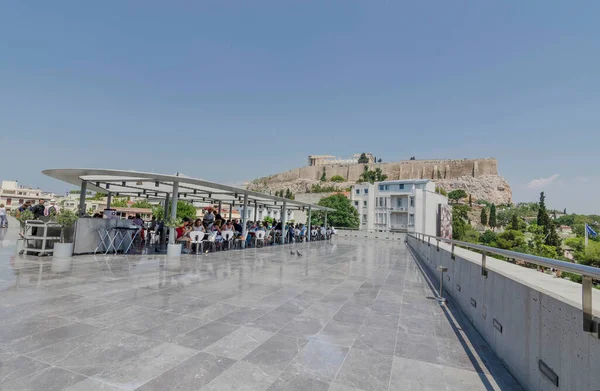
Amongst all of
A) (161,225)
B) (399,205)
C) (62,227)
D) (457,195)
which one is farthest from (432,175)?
(62,227)

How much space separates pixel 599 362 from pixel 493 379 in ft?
3.81

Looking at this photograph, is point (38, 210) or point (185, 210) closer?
point (38, 210)

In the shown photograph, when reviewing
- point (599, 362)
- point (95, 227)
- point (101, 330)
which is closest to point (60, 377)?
point (101, 330)

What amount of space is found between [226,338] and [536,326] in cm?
250

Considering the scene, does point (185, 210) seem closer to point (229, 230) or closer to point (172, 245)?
point (229, 230)

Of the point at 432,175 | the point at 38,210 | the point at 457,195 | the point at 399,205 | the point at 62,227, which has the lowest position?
the point at 62,227

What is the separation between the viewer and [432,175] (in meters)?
97.8

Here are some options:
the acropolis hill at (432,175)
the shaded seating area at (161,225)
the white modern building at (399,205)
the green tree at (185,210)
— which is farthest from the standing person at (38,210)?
the acropolis hill at (432,175)

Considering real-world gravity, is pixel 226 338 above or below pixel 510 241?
above

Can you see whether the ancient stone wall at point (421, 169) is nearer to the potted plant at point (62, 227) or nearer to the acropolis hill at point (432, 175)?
the acropolis hill at point (432, 175)

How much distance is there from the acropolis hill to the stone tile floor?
89.9m

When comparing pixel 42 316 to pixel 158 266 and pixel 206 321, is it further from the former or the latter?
pixel 158 266

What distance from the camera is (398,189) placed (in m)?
47.2

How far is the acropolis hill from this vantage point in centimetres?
8975
